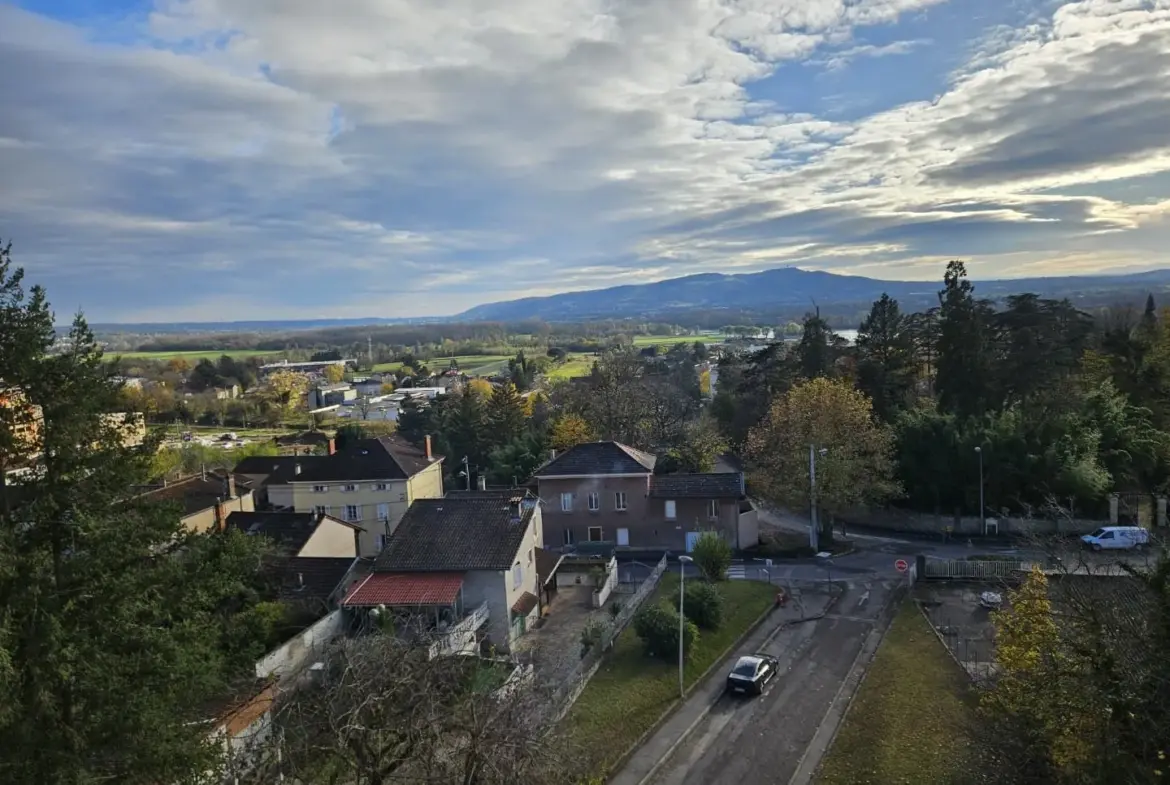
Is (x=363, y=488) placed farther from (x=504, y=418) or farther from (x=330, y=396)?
(x=330, y=396)


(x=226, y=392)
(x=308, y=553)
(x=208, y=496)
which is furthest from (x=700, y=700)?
(x=226, y=392)

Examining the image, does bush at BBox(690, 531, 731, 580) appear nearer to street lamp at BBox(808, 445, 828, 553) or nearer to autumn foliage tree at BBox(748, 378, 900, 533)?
street lamp at BBox(808, 445, 828, 553)

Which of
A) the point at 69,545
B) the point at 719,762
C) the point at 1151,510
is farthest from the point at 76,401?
the point at 1151,510

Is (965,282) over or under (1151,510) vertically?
over

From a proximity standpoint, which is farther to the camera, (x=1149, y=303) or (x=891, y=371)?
(x=1149, y=303)

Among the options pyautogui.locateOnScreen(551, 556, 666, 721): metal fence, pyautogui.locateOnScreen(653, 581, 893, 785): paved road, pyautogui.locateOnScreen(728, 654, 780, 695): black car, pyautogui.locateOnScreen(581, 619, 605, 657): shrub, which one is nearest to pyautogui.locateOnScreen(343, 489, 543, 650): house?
pyautogui.locateOnScreen(581, 619, 605, 657): shrub

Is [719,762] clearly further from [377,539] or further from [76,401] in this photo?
[377,539]

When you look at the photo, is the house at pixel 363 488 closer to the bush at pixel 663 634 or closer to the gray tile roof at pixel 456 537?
the gray tile roof at pixel 456 537
